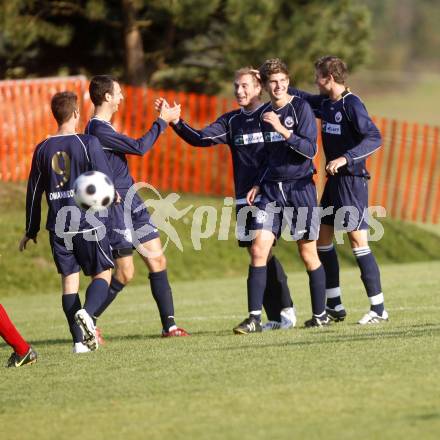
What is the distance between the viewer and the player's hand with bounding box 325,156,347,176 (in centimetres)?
930

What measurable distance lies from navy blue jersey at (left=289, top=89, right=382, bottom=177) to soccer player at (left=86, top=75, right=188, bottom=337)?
1.28 metres

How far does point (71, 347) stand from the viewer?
955 centimetres

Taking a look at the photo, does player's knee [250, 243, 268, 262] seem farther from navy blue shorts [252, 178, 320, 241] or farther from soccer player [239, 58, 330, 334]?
navy blue shorts [252, 178, 320, 241]

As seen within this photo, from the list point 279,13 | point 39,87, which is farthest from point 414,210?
point 39,87

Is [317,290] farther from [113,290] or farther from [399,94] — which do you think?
[399,94]

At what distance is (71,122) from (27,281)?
8.62 metres

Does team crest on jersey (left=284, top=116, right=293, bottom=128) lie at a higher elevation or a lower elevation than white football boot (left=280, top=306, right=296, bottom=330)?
higher

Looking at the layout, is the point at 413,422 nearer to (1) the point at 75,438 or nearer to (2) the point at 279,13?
(1) the point at 75,438

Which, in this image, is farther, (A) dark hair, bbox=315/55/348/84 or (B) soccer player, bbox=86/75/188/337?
(A) dark hair, bbox=315/55/348/84

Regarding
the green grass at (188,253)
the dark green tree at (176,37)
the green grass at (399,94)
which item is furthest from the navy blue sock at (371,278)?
the green grass at (399,94)

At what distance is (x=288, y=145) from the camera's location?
936cm

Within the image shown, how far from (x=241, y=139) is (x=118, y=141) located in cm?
115

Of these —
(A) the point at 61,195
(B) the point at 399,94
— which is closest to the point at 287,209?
(A) the point at 61,195

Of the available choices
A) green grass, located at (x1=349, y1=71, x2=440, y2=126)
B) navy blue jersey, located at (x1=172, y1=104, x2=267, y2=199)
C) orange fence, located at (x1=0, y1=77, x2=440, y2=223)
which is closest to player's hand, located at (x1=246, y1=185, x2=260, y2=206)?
navy blue jersey, located at (x1=172, y1=104, x2=267, y2=199)
